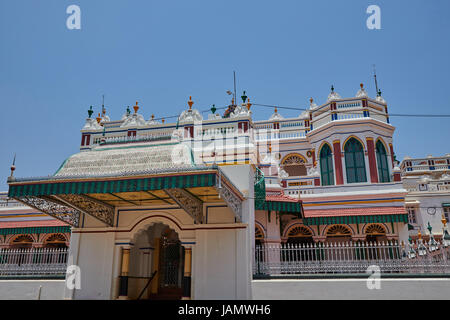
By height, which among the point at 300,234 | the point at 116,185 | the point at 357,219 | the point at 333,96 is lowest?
the point at 300,234

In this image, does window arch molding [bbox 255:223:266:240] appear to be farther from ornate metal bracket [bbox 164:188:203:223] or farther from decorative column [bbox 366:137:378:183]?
decorative column [bbox 366:137:378:183]

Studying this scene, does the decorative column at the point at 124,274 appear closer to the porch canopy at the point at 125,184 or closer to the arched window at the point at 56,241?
the porch canopy at the point at 125,184

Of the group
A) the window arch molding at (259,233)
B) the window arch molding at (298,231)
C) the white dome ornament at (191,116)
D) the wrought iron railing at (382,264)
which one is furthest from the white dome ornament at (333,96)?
the wrought iron railing at (382,264)

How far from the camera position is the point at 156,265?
1446 centimetres

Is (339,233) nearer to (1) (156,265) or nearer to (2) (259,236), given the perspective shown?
(2) (259,236)

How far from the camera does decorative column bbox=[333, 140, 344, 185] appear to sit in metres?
22.7

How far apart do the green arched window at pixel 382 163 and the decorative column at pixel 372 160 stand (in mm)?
401

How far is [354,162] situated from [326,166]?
Result: 5.64 feet

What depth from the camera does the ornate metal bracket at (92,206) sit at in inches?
455

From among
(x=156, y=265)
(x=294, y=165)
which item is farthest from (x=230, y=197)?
(x=294, y=165)
